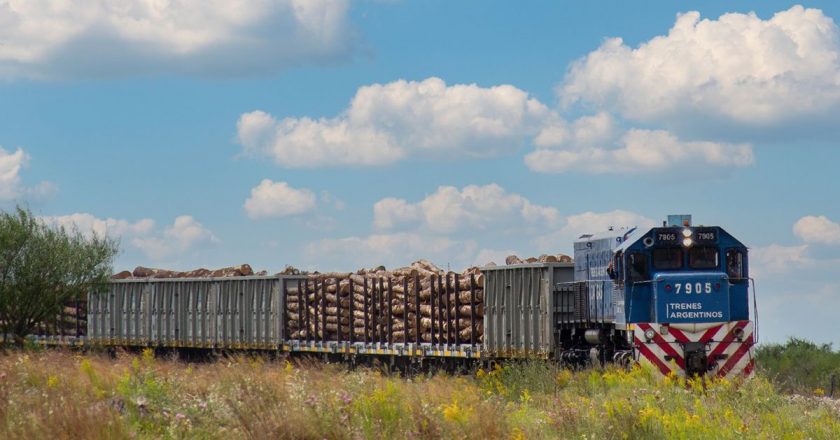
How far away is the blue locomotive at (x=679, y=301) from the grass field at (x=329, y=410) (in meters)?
3.22

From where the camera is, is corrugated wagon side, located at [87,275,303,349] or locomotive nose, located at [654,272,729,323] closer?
locomotive nose, located at [654,272,729,323]

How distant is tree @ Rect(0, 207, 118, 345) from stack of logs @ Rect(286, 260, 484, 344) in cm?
1106

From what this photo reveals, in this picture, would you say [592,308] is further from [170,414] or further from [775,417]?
[170,414]

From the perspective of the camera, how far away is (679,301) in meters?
20.4

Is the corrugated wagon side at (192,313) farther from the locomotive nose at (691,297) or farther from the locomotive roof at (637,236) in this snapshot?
the locomotive nose at (691,297)

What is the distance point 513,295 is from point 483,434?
12860mm

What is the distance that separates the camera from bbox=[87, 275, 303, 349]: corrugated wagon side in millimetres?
33156

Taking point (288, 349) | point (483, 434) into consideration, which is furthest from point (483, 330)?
point (483, 434)

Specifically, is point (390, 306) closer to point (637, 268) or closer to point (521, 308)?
point (521, 308)

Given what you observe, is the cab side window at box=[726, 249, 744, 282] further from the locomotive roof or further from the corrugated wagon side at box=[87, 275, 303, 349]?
the corrugated wagon side at box=[87, 275, 303, 349]

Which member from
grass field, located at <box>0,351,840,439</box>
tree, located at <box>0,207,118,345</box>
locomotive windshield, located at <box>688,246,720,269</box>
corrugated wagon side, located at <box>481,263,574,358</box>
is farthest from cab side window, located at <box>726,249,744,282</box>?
tree, located at <box>0,207,118,345</box>

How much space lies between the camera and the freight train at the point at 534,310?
20.5 metres

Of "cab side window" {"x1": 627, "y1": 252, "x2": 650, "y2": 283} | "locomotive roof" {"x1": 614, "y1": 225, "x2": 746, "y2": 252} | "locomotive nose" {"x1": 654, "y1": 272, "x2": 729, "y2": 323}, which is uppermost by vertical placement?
"locomotive roof" {"x1": 614, "y1": 225, "x2": 746, "y2": 252}

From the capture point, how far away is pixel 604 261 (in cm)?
2191
